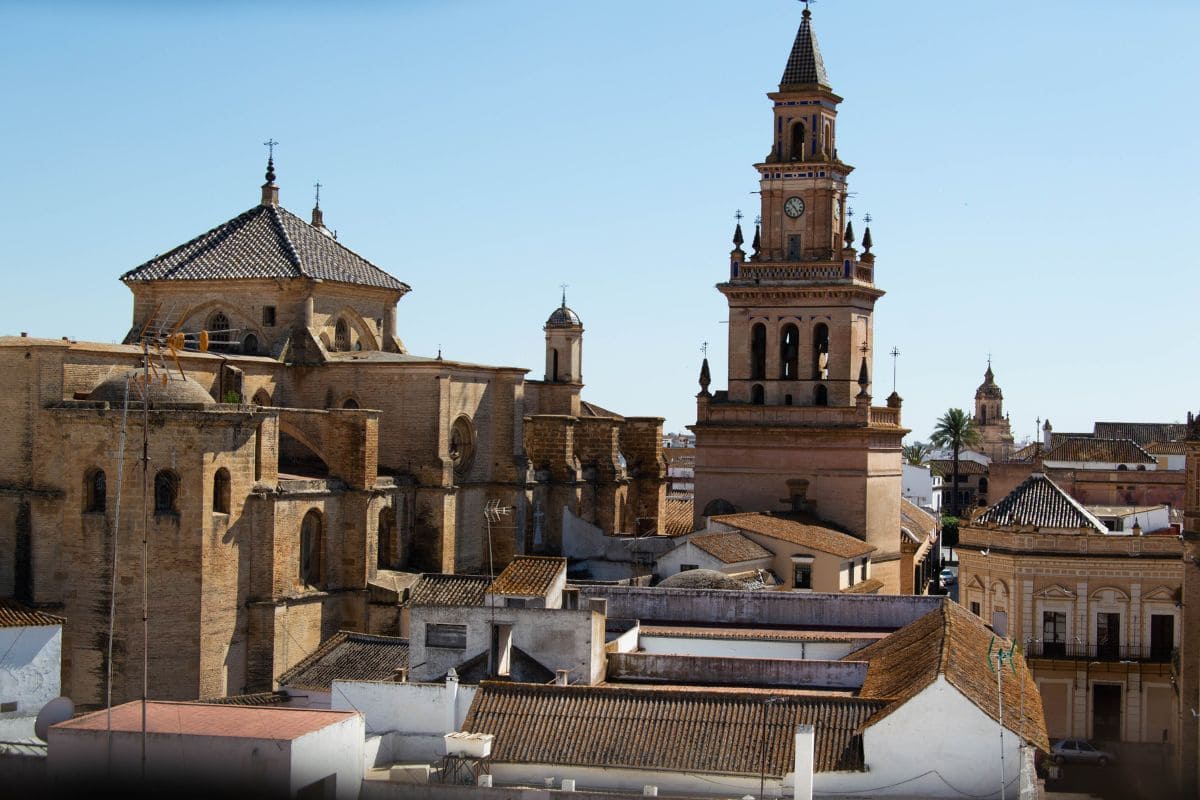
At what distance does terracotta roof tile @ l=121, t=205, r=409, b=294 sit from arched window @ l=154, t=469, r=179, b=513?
8.48 metres

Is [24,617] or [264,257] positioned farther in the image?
[264,257]

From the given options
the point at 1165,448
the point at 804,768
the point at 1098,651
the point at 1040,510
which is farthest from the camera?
the point at 1165,448

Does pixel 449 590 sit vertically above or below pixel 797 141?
below

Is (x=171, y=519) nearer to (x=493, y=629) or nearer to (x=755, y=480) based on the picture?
(x=493, y=629)

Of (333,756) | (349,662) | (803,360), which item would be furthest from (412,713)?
(803,360)

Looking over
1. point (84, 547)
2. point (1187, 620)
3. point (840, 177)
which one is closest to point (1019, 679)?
point (1187, 620)

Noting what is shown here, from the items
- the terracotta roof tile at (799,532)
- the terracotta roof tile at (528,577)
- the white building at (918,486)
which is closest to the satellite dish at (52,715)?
the terracotta roof tile at (528,577)

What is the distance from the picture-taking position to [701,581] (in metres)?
29.9

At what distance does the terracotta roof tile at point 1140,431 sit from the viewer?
7406cm

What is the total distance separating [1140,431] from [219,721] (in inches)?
A: 2545

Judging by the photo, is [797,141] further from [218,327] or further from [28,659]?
[28,659]

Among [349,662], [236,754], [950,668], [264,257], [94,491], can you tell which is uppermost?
[264,257]

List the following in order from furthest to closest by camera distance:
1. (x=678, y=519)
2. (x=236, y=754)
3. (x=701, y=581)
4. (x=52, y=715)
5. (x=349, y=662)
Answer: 1. (x=678, y=519)
2. (x=701, y=581)
3. (x=349, y=662)
4. (x=52, y=715)
5. (x=236, y=754)

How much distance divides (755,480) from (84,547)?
740 inches
